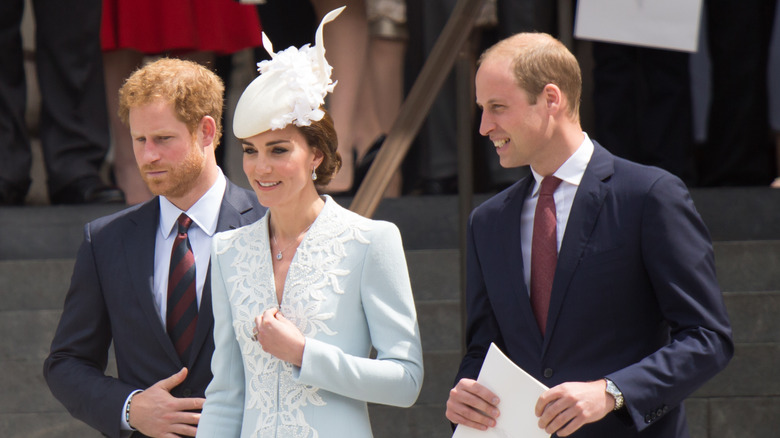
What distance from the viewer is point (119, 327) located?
2990mm

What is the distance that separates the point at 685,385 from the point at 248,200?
127 centimetres

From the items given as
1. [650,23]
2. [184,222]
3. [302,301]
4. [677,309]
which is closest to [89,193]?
[184,222]

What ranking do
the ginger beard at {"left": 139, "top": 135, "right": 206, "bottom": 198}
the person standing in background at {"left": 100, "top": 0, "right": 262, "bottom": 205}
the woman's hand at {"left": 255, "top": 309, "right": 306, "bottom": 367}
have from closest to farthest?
the woman's hand at {"left": 255, "top": 309, "right": 306, "bottom": 367} → the ginger beard at {"left": 139, "top": 135, "right": 206, "bottom": 198} → the person standing in background at {"left": 100, "top": 0, "right": 262, "bottom": 205}

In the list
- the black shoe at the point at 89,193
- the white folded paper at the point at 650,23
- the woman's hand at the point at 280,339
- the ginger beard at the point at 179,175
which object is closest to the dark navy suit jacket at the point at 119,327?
the ginger beard at the point at 179,175

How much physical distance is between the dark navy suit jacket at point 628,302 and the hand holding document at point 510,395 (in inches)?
6.5

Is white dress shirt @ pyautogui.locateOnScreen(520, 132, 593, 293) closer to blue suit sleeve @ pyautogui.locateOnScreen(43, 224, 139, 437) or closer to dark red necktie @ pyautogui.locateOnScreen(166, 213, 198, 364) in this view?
dark red necktie @ pyautogui.locateOnScreen(166, 213, 198, 364)

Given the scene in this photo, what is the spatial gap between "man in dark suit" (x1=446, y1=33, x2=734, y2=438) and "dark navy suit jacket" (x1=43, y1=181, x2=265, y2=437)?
26.1 inches

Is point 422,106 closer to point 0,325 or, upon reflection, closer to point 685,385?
point 685,385

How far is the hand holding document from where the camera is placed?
2484mm

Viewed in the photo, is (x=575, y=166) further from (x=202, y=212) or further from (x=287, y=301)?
(x=202, y=212)

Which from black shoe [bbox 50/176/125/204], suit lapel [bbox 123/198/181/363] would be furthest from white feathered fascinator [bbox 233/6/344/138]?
black shoe [bbox 50/176/125/204]

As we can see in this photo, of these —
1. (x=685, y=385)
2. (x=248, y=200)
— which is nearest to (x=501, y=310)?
(x=685, y=385)

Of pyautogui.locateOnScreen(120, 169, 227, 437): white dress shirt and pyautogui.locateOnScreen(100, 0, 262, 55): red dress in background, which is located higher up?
pyautogui.locateOnScreen(100, 0, 262, 55): red dress in background

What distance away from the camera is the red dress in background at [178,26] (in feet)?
16.5
